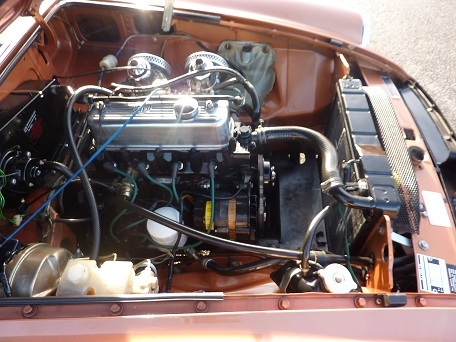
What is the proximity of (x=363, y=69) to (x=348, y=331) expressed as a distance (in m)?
1.22

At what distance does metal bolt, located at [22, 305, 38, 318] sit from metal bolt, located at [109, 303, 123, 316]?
178 mm

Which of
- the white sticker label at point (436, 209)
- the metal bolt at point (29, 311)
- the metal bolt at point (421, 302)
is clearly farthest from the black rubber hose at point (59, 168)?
the white sticker label at point (436, 209)

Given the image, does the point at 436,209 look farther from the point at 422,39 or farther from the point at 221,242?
the point at 422,39

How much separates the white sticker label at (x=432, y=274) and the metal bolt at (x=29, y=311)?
1029 millimetres

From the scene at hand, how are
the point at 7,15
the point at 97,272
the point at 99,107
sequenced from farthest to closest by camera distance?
1. the point at 7,15
2. the point at 99,107
3. the point at 97,272

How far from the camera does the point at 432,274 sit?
1091 mm

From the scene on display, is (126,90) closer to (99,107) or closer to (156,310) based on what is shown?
(99,107)

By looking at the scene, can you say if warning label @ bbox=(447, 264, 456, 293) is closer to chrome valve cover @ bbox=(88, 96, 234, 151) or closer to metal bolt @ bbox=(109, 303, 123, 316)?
chrome valve cover @ bbox=(88, 96, 234, 151)

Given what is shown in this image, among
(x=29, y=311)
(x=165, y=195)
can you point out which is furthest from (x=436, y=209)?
(x=29, y=311)

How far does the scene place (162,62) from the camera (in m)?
1.52

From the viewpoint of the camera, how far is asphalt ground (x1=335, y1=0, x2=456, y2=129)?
Answer: 2.71 m

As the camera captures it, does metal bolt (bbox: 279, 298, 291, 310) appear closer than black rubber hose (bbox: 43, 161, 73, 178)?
Yes

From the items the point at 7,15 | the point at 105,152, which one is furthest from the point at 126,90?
the point at 7,15

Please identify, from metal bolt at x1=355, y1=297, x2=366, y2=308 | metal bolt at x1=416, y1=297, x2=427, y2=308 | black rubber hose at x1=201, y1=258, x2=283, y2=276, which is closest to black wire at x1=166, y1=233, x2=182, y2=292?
black rubber hose at x1=201, y1=258, x2=283, y2=276
